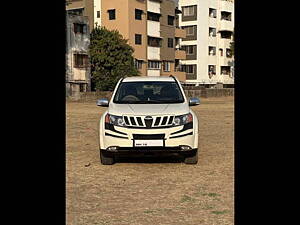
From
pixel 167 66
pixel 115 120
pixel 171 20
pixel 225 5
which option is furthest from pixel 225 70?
pixel 115 120

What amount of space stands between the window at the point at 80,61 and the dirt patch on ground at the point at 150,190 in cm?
2973

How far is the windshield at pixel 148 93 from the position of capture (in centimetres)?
764

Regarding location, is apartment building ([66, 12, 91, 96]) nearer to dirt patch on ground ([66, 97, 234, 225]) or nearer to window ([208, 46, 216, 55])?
window ([208, 46, 216, 55])

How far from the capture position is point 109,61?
35.2 meters

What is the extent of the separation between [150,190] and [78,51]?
33806 millimetres

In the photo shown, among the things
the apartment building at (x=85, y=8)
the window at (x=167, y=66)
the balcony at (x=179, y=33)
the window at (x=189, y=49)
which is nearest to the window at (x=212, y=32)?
the window at (x=189, y=49)

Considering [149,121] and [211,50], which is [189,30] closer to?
[211,50]

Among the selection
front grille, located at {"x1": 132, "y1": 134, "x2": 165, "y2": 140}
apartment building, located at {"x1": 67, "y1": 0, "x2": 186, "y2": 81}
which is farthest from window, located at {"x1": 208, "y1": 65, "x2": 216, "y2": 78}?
front grille, located at {"x1": 132, "y1": 134, "x2": 165, "y2": 140}
